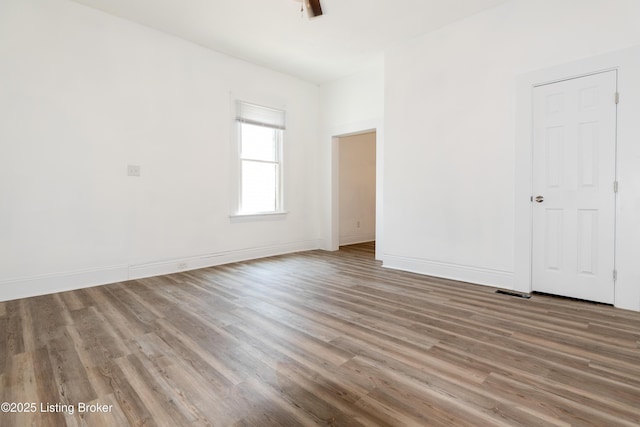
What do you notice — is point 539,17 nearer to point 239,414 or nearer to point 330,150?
point 330,150

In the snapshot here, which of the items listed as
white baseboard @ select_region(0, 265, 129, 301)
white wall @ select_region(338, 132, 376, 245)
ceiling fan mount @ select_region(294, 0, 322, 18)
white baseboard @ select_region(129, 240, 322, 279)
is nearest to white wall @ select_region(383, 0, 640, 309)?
ceiling fan mount @ select_region(294, 0, 322, 18)

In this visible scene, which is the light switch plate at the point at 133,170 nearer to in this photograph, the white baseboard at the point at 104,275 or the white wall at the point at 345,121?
the white baseboard at the point at 104,275

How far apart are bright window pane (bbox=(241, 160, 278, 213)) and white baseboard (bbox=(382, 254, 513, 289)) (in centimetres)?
221

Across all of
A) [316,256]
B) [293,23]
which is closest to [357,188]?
[316,256]

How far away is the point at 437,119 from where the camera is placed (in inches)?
157

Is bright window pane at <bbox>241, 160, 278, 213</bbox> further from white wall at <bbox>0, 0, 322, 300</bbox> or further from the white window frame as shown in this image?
white wall at <bbox>0, 0, 322, 300</bbox>

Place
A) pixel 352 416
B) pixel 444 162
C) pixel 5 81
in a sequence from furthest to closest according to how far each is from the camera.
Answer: pixel 444 162 → pixel 5 81 → pixel 352 416

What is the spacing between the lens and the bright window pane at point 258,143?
16.7ft

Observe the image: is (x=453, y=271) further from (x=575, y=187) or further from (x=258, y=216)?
(x=258, y=216)

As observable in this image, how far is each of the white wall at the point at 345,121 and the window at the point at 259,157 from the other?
953 mm

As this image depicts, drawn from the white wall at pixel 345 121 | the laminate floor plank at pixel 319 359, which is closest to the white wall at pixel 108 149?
the laminate floor plank at pixel 319 359

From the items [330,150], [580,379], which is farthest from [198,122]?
[580,379]

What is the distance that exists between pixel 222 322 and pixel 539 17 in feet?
13.9

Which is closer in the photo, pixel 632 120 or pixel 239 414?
pixel 239 414
